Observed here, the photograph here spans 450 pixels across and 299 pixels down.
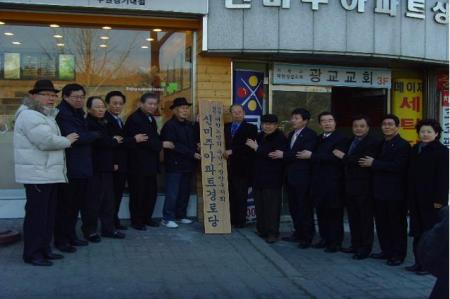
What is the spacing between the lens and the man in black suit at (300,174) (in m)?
7.70

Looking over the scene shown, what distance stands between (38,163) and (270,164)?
310 cm

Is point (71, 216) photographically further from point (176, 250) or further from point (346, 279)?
point (346, 279)

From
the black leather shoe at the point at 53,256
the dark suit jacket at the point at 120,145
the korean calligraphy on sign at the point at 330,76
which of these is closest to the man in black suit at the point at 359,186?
the korean calligraphy on sign at the point at 330,76

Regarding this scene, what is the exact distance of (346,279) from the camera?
21.2 ft

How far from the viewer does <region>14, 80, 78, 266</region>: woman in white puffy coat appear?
602 centimetres

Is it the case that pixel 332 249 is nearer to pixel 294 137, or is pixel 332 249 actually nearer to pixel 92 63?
pixel 294 137

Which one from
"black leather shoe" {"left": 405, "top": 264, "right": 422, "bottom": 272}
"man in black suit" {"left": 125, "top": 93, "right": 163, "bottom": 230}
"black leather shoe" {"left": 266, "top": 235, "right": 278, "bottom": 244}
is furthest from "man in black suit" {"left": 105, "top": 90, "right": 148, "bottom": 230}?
"black leather shoe" {"left": 405, "top": 264, "right": 422, "bottom": 272}

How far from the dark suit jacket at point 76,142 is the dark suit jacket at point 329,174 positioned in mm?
2800

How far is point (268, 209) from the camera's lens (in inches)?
312

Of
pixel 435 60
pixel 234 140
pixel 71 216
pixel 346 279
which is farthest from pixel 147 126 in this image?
pixel 435 60

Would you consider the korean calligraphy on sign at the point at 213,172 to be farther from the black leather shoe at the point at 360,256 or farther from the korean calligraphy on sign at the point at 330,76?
the black leather shoe at the point at 360,256

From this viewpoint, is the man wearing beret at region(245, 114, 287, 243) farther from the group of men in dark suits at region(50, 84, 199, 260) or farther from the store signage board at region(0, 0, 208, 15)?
the store signage board at region(0, 0, 208, 15)

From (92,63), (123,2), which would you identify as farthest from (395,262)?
(92,63)

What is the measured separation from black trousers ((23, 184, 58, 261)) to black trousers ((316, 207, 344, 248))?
3372 mm
